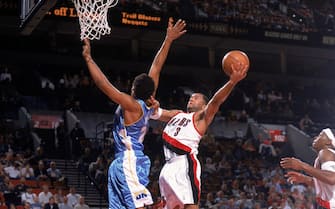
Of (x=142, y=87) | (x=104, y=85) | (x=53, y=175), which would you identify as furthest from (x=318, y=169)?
(x=53, y=175)

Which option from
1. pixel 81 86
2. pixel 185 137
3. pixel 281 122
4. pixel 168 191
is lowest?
pixel 281 122

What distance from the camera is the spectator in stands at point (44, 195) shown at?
13895mm

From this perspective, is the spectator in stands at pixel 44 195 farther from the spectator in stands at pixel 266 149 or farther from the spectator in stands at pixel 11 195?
the spectator in stands at pixel 266 149

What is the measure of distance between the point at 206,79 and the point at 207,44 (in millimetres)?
1344

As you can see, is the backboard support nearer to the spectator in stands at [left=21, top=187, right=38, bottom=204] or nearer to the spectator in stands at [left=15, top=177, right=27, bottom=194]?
the spectator in stands at [left=21, top=187, right=38, bottom=204]

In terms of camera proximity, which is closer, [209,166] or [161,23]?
[209,166]

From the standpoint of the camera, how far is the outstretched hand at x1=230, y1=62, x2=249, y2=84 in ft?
22.2

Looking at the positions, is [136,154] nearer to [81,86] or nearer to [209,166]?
[209,166]

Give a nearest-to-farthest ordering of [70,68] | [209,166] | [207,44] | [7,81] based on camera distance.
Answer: [209,166] < [7,81] < [70,68] < [207,44]

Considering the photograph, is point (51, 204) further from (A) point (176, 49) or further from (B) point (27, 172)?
(A) point (176, 49)

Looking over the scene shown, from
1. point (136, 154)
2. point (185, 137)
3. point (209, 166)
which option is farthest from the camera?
point (209, 166)

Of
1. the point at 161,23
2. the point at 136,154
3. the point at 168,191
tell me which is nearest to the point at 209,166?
the point at 161,23

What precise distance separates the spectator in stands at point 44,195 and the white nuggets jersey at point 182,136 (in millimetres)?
6960

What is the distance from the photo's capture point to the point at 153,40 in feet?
76.8
